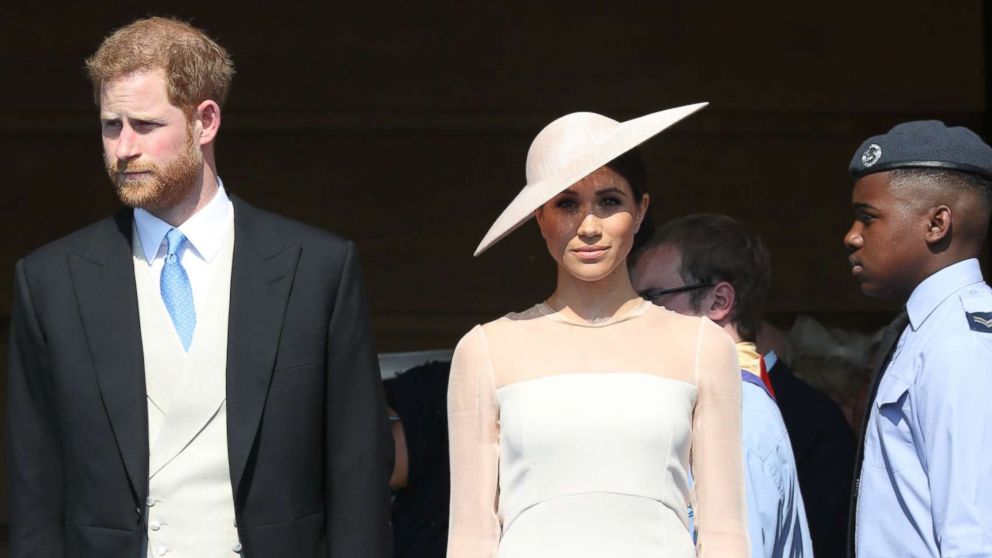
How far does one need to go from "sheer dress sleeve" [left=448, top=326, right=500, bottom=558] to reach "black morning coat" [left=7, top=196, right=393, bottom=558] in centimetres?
30

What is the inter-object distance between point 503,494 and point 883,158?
0.90 metres

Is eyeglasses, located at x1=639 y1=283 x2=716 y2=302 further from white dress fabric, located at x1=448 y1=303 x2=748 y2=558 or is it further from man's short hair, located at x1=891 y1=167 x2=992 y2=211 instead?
white dress fabric, located at x1=448 y1=303 x2=748 y2=558

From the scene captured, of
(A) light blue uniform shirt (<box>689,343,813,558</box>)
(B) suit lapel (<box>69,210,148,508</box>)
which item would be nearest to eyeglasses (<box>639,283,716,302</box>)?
(A) light blue uniform shirt (<box>689,343,813,558</box>)

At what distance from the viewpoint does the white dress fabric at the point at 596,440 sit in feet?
8.35

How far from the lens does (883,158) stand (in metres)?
2.96

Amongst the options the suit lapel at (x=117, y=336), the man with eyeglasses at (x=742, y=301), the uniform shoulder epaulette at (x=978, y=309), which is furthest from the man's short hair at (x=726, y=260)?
the suit lapel at (x=117, y=336)

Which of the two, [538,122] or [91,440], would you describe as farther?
[538,122]

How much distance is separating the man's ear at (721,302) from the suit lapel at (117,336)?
1.10 m

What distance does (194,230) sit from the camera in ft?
9.52

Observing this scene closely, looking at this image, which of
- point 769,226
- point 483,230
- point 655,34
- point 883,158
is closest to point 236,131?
point 483,230

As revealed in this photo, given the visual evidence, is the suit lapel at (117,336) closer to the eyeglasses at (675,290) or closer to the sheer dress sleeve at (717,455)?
the sheer dress sleeve at (717,455)

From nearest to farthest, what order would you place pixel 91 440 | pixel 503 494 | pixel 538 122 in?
1. pixel 503 494
2. pixel 91 440
3. pixel 538 122

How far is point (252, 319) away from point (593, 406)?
0.61m

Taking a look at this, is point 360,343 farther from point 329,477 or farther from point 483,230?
point 483,230
